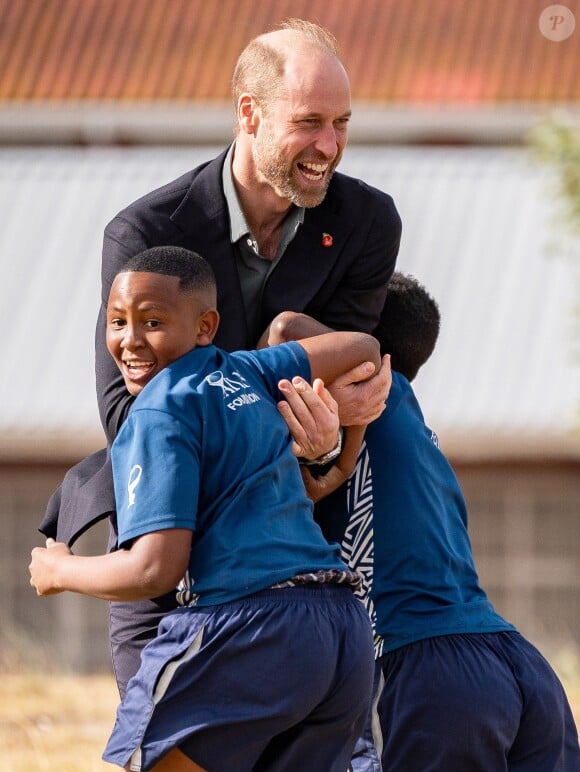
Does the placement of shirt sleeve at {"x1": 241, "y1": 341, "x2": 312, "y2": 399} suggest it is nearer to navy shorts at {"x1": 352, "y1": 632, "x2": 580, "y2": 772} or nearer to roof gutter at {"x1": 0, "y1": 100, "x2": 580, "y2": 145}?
navy shorts at {"x1": 352, "y1": 632, "x2": 580, "y2": 772}

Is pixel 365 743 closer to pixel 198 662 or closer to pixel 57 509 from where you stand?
pixel 198 662

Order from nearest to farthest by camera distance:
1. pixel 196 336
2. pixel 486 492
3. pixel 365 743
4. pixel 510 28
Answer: pixel 196 336 < pixel 365 743 < pixel 486 492 < pixel 510 28

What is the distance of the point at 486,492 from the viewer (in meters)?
11.5

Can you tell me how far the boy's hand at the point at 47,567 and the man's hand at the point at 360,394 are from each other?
74 centimetres

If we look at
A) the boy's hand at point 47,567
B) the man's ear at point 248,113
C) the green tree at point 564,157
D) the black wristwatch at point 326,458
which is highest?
the green tree at point 564,157

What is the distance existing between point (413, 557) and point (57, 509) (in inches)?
36.2

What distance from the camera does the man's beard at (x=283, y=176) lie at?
371 centimetres

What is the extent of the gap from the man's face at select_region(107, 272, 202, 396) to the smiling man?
35 cm

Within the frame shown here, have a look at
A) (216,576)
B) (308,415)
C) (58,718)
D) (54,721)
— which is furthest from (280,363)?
(58,718)

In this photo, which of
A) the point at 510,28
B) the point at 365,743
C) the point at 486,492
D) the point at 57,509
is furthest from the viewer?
the point at 510,28

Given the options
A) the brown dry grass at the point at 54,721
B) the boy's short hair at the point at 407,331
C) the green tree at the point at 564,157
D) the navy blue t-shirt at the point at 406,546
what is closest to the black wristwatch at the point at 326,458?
the navy blue t-shirt at the point at 406,546

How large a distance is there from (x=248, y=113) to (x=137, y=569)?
1436mm

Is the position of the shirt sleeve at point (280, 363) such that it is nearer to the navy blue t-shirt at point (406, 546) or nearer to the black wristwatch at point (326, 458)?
the black wristwatch at point (326, 458)

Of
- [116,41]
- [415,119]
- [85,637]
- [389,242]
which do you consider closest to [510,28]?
[415,119]
